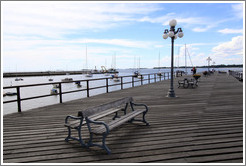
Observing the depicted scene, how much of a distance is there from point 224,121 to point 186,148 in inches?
84.5

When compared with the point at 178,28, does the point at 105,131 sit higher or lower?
lower

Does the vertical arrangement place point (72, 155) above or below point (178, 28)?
below

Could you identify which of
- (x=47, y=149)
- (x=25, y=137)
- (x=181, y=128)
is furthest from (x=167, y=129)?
(x=25, y=137)

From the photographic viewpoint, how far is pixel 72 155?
2.95m

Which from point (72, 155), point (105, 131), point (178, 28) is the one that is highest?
point (178, 28)

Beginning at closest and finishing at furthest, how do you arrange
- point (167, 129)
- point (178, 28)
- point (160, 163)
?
point (160, 163) → point (167, 129) → point (178, 28)

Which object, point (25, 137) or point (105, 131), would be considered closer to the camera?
point (105, 131)

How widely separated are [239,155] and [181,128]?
55.2 inches

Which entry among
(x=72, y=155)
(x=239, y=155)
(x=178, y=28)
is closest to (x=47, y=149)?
(x=72, y=155)

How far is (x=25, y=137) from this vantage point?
12.2 feet

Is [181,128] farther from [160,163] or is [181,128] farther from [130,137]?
[160,163]

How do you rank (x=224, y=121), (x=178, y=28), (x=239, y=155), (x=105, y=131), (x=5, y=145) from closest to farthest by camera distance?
1. (x=239, y=155)
2. (x=105, y=131)
3. (x=5, y=145)
4. (x=224, y=121)
5. (x=178, y=28)

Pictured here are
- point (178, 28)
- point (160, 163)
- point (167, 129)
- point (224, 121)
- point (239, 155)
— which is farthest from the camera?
point (178, 28)

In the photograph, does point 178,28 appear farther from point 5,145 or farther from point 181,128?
point 5,145
